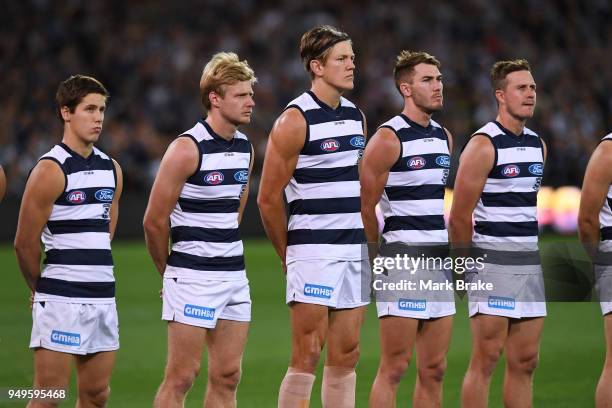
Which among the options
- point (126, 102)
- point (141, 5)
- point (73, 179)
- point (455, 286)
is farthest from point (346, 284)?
point (141, 5)

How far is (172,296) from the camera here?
22.1 ft

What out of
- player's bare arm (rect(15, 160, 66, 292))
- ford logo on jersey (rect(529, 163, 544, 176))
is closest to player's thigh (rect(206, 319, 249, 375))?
player's bare arm (rect(15, 160, 66, 292))

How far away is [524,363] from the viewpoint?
735 cm

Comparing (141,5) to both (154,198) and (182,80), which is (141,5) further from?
(154,198)

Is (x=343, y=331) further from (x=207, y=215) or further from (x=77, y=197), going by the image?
(x=77, y=197)

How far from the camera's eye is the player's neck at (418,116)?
7512mm

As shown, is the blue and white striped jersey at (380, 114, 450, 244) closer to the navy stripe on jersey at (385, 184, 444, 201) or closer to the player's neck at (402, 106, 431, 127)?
the navy stripe on jersey at (385, 184, 444, 201)

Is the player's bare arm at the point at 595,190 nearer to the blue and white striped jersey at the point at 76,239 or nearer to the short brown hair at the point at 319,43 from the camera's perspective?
the short brown hair at the point at 319,43

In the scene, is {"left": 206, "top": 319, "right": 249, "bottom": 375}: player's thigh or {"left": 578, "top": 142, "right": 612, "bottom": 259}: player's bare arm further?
{"left": 578, "top": 142, "right": 612, "bottom": 259}: player's bare arm

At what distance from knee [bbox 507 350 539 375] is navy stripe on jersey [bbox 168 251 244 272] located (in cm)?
196

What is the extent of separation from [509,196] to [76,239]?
9.22ft

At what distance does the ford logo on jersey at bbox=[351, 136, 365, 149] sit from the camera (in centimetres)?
711

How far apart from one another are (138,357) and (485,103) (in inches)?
525

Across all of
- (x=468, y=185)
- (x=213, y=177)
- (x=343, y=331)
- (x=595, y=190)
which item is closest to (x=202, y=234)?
(x=213, y=177)
